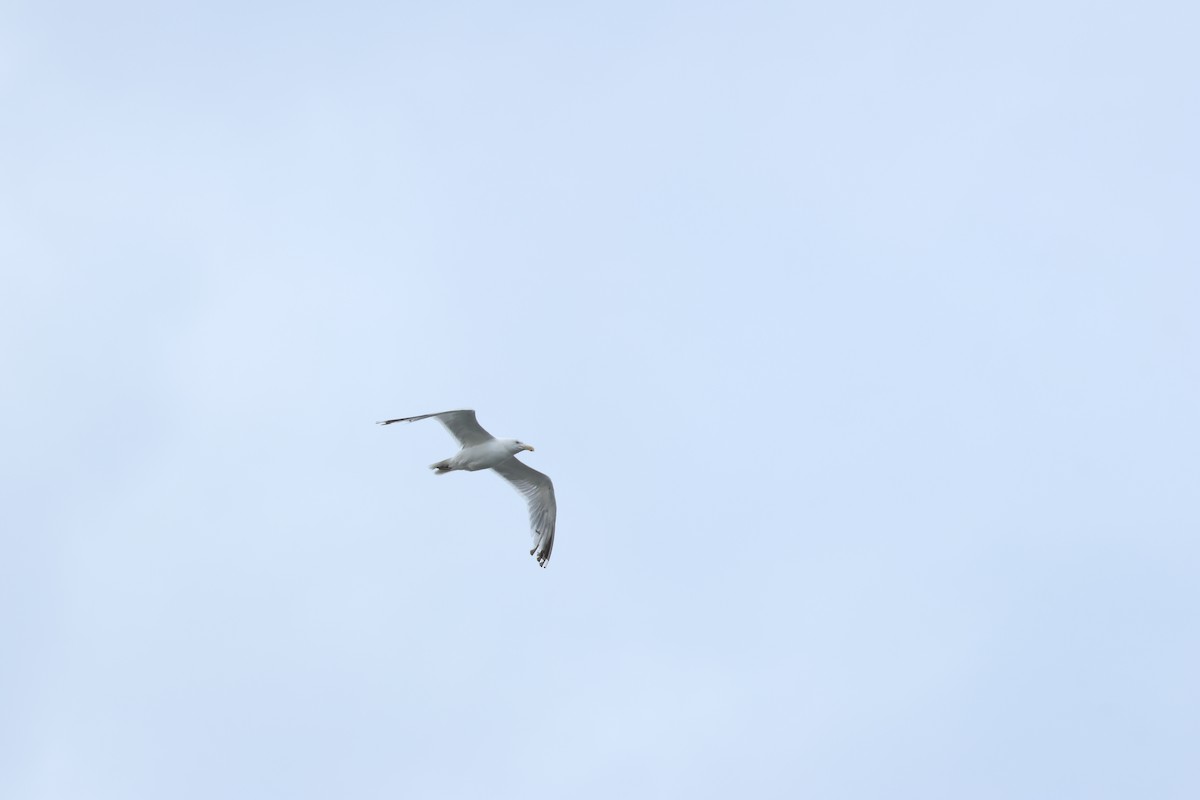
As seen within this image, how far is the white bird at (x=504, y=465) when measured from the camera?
37.1 m

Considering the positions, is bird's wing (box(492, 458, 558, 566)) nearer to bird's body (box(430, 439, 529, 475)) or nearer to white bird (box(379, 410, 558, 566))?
white bird (box(379, 410, 558, 566))

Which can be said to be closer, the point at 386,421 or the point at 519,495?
the point at 386,421

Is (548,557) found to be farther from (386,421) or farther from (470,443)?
(386,421)

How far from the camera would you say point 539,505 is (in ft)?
130

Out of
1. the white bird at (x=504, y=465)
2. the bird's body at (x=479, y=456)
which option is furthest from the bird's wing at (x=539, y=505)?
the bird's body at (x=479, y=456)

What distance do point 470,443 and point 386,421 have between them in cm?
321

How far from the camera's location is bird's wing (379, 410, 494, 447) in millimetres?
36719

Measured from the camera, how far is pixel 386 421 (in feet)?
114

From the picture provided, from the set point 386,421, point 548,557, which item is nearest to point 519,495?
point 548,557

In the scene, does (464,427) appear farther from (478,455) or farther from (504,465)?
(504,465)

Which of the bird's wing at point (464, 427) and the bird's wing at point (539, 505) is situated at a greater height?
the bird's wing at point (464, 427)

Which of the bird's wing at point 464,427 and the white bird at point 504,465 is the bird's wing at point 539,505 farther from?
the bird's wing at point 464,427

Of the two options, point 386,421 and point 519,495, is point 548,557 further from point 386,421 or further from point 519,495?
point 386,421

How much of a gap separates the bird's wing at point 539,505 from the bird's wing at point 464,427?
1769 mm
